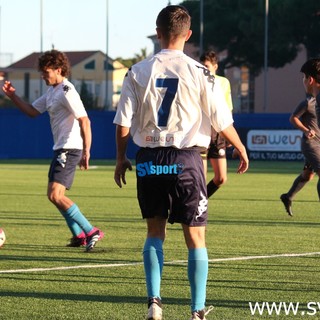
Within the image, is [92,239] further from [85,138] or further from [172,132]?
[172,132]

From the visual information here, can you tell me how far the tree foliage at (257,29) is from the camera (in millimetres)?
67000

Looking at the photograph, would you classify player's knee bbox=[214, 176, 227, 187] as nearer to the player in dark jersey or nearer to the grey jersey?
the player in dark jersey

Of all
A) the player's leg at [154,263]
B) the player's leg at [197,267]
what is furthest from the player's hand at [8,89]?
the player's leg at [197,267]

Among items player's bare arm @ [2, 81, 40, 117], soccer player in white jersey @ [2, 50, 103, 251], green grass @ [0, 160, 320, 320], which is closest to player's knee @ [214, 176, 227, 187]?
green grass @ [0, 160, 320, 320]

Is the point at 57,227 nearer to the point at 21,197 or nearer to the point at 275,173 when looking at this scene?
the point at 21,197

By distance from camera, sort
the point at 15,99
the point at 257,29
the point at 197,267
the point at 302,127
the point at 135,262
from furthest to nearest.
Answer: the point at 257,29 < the point at 302,127 < the point at 15,99 < the point at 135,262 < the point at 197,267

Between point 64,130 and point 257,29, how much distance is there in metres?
55.7

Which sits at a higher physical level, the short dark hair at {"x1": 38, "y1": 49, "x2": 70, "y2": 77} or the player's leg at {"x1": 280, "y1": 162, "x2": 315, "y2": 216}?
the short dark hair at {"x1": 38, "y1": 49, "x2": 70, "y2": 77}

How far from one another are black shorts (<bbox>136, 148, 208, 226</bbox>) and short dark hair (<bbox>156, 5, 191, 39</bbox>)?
0.77 meters

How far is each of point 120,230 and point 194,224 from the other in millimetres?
7000

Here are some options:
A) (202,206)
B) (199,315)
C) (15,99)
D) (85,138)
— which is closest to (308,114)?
(85,138)

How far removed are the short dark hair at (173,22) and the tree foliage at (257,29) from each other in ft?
192

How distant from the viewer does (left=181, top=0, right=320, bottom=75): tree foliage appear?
6700 cm

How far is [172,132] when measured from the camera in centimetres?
787
